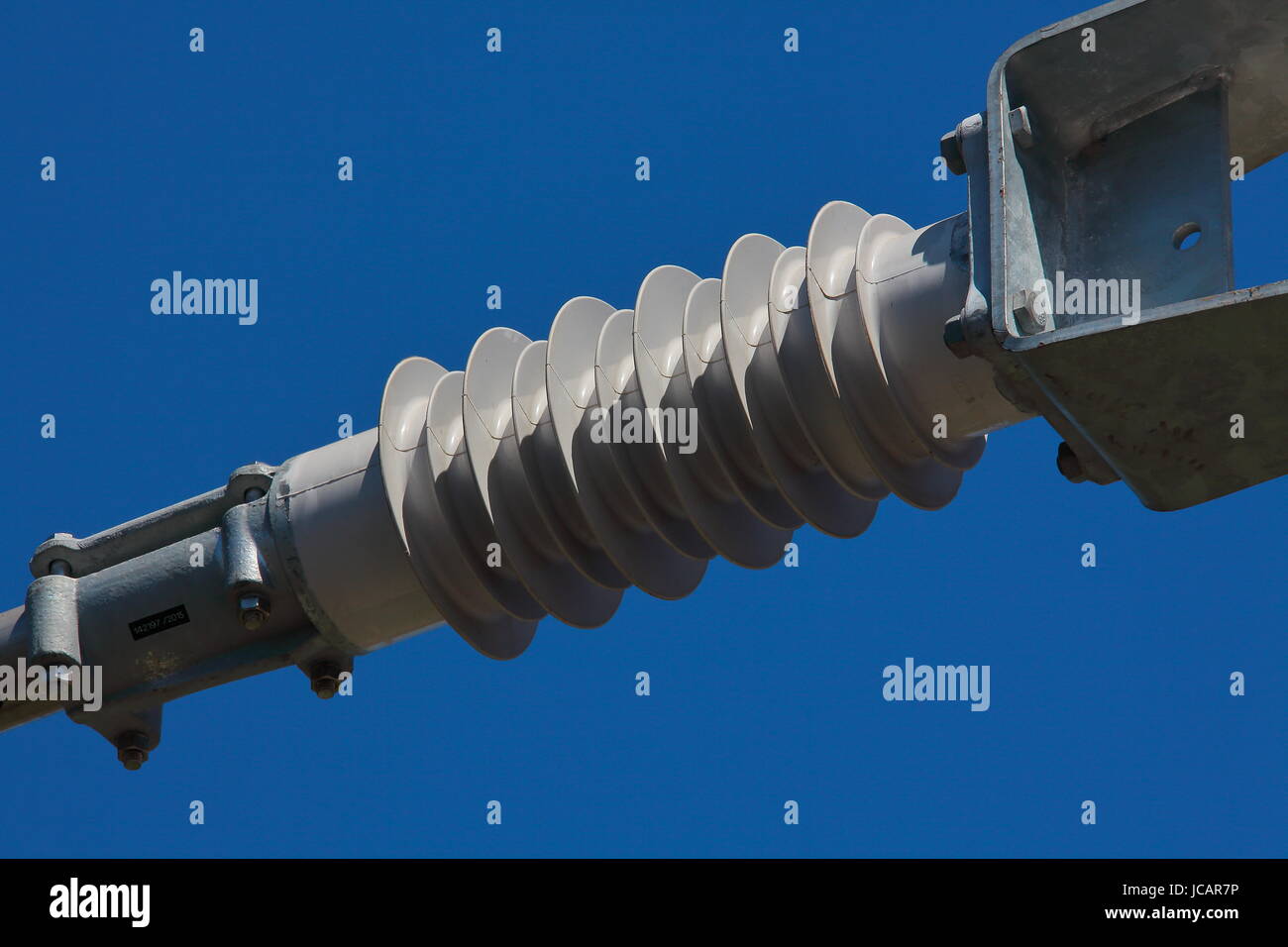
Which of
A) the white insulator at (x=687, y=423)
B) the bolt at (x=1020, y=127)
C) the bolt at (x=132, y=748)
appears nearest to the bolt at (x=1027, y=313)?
the white insulator at (x=687, y=423)

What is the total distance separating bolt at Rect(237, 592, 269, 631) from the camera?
29.2 ft

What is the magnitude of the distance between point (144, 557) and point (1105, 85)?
4525 millimetres

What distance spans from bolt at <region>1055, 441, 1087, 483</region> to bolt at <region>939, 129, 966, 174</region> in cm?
106

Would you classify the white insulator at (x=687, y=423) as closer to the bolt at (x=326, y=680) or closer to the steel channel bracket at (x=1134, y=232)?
the steel channel bracket at (x=1134, y=232)

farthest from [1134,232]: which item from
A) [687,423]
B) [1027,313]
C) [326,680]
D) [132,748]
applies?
[132,748]

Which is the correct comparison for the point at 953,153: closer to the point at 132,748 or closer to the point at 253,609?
the point at 253,609

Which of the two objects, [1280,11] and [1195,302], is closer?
[1195,302]

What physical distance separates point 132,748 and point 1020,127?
15.7ft

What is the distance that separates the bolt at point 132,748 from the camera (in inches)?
374

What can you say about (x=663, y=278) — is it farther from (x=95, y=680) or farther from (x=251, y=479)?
(x=95, y=680)

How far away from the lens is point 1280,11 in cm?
766

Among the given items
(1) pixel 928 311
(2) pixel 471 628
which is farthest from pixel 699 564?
(1) pixel 928 311

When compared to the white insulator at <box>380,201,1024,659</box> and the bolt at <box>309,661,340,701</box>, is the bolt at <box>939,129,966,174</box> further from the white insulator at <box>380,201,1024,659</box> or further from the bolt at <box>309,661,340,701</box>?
the bolt at <box>309,661,340,701</box>

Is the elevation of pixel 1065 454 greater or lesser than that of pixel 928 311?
lesser
